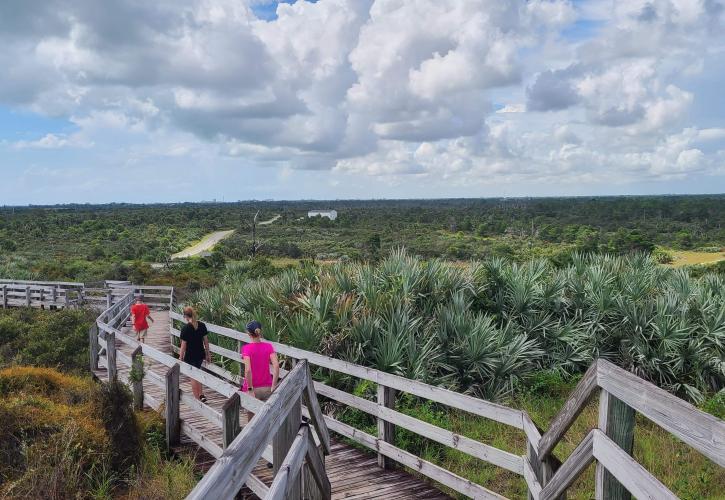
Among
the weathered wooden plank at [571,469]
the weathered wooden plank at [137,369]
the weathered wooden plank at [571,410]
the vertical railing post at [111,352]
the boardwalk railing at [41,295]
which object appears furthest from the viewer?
the boardwalk railing at [41,295]

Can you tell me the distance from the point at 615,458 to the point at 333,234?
97.1m

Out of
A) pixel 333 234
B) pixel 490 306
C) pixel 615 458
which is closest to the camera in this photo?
pixel 615 458

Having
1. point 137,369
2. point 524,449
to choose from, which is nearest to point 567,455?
point 524,449

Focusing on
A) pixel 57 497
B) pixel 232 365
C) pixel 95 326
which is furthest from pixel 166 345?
pixel 57 497

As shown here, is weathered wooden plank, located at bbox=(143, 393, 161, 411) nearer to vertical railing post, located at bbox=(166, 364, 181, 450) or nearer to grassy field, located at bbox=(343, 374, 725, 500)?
vertical railing post, located at bbox=(166, 364, 181, 450)

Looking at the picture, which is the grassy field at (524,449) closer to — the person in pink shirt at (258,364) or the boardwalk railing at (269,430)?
the person in pink shirt at (258,364)

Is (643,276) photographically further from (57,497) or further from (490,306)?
(57,497)

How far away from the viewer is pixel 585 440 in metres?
3.06

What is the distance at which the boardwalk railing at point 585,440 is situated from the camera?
7.30 feet

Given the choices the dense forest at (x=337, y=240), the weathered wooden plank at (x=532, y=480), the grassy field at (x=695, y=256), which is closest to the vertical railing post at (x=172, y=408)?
the weathered wooden plank at (x=532, y=480)

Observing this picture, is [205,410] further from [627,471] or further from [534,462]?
[627,471]

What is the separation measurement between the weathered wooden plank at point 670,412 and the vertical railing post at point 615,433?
69mm

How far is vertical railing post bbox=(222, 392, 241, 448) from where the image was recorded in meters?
4.89

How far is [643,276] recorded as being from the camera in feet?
41.1
